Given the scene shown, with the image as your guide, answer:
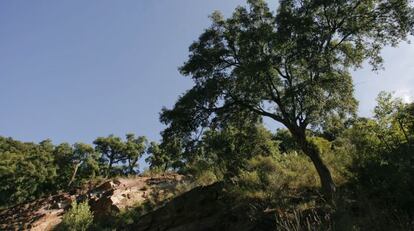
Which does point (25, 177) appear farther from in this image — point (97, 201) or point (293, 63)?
point (293, 63)

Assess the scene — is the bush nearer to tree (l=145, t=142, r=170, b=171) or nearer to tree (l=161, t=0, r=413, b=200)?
tree (l=161, t=0, r=413, b=200)

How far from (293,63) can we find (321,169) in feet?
14.2

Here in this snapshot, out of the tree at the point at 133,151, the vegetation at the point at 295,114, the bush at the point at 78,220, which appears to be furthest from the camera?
the tree at the point at 133,151

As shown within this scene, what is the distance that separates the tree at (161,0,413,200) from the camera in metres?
11.2

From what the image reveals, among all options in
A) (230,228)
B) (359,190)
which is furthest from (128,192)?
(359,190)

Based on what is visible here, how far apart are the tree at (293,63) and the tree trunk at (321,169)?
36mm

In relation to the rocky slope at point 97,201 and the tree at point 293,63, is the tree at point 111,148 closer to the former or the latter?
the rocky slope at point 97,201

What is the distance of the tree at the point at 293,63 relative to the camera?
1120 cm

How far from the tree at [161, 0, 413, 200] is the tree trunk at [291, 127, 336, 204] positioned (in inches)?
1.4

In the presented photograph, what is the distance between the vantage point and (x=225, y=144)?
15500mm

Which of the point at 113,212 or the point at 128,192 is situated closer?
the point at 113,212

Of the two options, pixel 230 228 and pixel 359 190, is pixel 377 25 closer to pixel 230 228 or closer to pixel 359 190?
pixel 359 190

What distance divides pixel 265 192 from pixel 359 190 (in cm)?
286

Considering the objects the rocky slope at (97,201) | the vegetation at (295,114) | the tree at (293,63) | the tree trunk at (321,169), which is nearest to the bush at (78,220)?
the vegetation at (295,114)
